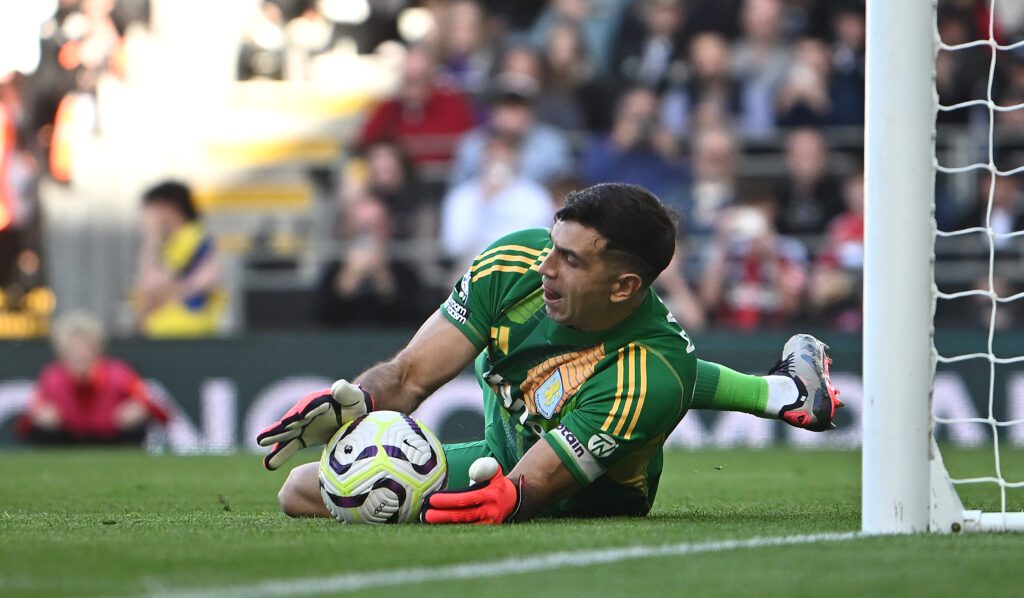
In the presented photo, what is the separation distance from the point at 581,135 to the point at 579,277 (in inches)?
339

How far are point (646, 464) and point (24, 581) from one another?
236cm

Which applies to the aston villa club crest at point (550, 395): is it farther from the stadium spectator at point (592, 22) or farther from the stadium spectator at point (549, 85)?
the stadium spectator at point (592, 22)

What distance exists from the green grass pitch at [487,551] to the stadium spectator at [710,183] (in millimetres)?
5918

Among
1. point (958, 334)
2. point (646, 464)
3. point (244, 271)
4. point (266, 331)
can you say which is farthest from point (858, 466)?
point (244, 271)

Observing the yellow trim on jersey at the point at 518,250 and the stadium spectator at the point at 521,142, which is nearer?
the yellow trim on jersey at the point at 518,250

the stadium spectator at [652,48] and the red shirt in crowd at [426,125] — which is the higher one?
the stadium spectator at [652,48]

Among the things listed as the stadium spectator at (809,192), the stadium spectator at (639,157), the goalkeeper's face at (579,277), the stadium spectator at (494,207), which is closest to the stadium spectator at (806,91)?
the stadium spectator at (809,192)

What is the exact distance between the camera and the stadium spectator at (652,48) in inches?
543

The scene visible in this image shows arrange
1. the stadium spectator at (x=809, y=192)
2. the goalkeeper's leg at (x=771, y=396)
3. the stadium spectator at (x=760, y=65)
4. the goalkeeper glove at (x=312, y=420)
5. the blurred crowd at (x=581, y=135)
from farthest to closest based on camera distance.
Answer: the stadium spectator at (x=760, y=65) → the stadium spectator at (x=809, y=192) → the blurred crowd at (x=581, y=135) → the goalkeeper's leg at (x=771, y=396) → the goalkeeper glove at (x=312, y=420)

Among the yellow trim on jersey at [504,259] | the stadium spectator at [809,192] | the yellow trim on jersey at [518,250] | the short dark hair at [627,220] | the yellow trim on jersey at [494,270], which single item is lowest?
the stadium spectator at [809,192]

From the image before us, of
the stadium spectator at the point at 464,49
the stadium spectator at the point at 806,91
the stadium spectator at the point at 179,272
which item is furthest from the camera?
the stadium spectator at the point at 464,49

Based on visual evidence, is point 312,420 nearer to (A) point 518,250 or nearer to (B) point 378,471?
(B) point 378,471

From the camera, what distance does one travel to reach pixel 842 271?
1212 centimetres

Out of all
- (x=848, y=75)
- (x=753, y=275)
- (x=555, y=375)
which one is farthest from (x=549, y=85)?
(x=555, y=375)
